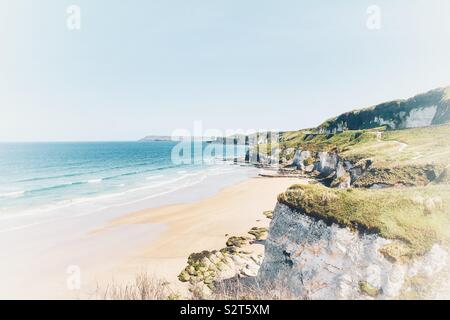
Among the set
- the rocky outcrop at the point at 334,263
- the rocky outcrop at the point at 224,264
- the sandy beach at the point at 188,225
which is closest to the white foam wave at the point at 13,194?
the sandy beach at the point at 188,225

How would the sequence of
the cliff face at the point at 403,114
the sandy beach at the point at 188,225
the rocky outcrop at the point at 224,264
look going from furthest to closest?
the cliff face at the point at 403,114, the sandy beach at the point at 188,225, the rocky outcrop at the point at 224,264

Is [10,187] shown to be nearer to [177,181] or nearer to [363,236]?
[177,181]

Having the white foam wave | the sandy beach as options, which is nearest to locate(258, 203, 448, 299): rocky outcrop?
the sandy beach

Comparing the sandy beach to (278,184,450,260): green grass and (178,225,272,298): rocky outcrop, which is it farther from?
(278,184,450,260): green grass

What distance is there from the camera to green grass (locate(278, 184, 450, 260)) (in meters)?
12.3

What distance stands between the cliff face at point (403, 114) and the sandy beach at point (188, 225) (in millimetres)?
59119

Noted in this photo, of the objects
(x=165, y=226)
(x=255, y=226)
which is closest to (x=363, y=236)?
(x=255, y=226)

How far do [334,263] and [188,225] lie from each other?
24744 millimetres

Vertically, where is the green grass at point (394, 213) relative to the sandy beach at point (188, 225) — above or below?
above

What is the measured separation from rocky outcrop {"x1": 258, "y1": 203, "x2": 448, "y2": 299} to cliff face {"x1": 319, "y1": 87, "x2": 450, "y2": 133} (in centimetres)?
7551

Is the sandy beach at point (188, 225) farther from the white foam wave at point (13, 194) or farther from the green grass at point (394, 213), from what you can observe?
the white foam wave at point (13, 194)

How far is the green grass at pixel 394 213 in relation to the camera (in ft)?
40.4
